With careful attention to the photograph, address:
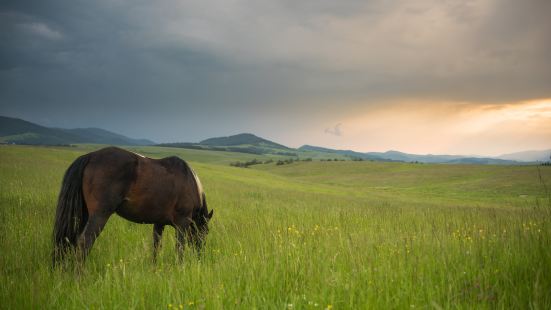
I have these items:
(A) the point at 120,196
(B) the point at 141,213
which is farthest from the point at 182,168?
(A) the point at 120,196

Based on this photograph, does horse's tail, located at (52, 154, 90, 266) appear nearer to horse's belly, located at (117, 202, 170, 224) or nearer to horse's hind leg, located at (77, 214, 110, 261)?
horse's hind leg, located at (77, 214, 110, 261)

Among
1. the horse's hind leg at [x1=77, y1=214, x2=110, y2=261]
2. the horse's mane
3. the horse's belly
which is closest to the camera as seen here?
the horse's hind leg at [x1=77, y1=214, x2=110, y2=261]

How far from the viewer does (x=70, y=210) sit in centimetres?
532

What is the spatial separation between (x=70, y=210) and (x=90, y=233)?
556 mm

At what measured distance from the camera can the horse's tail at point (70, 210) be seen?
529 centimetres

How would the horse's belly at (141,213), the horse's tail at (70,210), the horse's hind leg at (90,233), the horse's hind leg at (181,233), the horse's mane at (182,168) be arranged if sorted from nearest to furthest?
the horse's hind leg at (90,233), the horse's tail at (70,210), the horse's belly at (141,213), the horse's hind leg at (181,233), the horse's mane at (182,168)

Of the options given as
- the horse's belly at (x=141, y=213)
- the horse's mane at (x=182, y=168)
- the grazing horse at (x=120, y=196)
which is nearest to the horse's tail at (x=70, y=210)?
the grazing horse at (x=120, y=196)

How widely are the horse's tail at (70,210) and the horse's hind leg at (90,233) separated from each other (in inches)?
9.1

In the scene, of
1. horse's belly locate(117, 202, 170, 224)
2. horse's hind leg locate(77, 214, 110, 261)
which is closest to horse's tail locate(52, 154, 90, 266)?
horse's hind leg locate(77, 214, 110, 261)

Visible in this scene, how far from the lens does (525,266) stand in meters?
3.94

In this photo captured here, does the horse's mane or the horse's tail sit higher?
the horse's mane

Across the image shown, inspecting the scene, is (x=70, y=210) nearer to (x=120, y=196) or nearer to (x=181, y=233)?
(x=120, y=196)

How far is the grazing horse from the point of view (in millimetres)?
5316

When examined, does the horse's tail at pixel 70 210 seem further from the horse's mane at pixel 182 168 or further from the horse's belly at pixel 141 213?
the horse's mane at pixel 182 168
